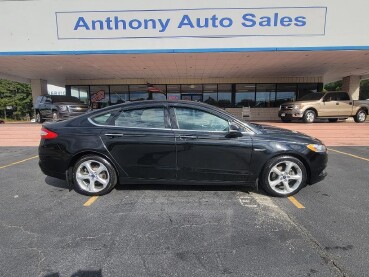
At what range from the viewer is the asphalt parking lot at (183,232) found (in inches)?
98.7

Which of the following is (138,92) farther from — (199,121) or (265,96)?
(199,121)

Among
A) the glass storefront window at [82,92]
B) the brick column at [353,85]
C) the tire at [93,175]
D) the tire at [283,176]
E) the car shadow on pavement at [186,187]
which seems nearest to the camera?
the tire at [283,176]

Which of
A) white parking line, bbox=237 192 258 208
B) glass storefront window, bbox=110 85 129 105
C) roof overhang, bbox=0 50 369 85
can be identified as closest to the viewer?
white parking line, bbox=237 192 258 208

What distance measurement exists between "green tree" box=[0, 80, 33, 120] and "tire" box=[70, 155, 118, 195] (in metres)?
57.8

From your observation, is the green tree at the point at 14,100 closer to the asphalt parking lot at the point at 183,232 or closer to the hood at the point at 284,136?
the asphalt parking lot at the point at 183,232

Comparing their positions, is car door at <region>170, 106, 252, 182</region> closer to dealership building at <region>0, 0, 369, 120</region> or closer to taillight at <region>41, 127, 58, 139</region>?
taillight at <region>41, 127, 58, 139</region>

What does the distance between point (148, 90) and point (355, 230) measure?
19715 millimetres

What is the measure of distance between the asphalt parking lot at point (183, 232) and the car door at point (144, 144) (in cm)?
44

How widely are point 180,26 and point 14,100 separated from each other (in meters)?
52.7

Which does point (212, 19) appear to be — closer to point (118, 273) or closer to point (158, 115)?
point (158, 115)

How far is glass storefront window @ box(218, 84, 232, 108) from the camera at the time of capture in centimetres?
2131

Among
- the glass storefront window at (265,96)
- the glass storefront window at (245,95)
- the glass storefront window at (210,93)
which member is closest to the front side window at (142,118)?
the glass storefront window at (210,93)

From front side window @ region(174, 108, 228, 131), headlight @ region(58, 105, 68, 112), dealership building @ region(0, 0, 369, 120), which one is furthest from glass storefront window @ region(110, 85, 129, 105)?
front side window @ region(174, 108, 228, 131)

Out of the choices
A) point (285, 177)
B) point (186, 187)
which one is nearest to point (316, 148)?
point (285, 177)
